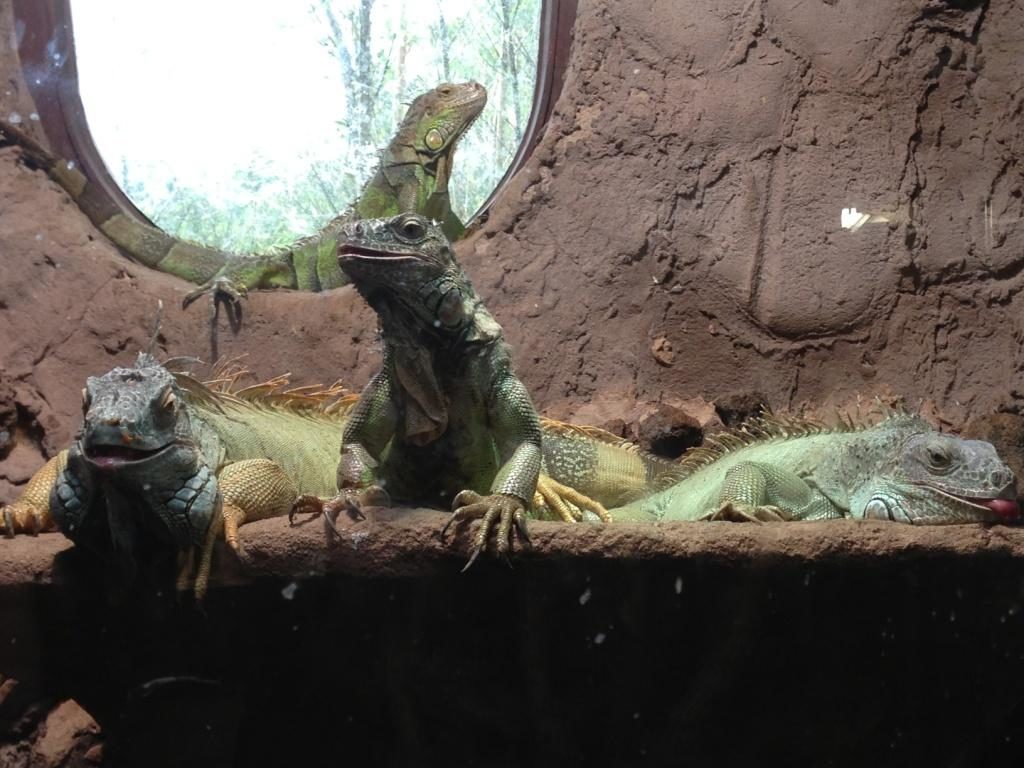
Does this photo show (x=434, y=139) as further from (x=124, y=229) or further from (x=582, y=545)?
(x=582, y=545)

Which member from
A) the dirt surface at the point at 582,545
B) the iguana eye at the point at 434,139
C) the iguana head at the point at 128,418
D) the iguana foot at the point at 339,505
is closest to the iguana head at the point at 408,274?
the iguana foot at the point at 339,505

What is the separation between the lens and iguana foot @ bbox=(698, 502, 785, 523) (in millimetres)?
3572

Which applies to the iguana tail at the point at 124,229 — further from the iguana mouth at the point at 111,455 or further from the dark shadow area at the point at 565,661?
the dark shadow area at the point at 565,661

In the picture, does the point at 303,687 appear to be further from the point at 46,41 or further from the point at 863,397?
the point at 46,41

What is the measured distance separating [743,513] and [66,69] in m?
4.11

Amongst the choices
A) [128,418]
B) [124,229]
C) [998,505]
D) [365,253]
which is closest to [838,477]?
[998,505]

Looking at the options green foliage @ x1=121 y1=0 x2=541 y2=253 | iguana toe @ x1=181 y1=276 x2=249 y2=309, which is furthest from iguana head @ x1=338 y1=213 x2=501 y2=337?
green foliage @ x1=121 y1=0 x2=541 y2=253

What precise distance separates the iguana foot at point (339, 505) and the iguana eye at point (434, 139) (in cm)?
353

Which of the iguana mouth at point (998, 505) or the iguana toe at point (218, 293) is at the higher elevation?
the iguana toe at point (218, 293)

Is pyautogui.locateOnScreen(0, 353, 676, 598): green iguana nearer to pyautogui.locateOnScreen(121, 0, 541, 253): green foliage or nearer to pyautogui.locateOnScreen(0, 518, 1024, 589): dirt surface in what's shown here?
pyautogui.locateOnScreen(0, 518, 1024, 589): dirt surface

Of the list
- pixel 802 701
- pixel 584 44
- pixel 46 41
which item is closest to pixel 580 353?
pixel 584 44

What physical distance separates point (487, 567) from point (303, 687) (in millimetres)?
652

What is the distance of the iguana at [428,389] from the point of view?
332cm

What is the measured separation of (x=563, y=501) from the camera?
401 centimetres
